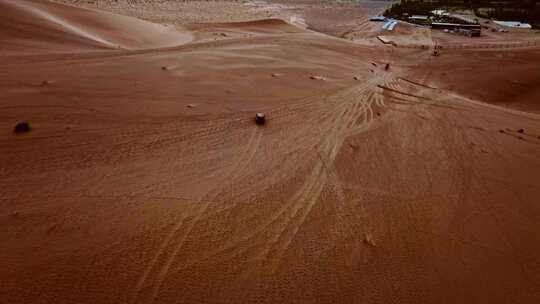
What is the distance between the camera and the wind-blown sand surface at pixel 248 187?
2.70m

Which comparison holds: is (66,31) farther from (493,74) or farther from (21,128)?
(493,74)

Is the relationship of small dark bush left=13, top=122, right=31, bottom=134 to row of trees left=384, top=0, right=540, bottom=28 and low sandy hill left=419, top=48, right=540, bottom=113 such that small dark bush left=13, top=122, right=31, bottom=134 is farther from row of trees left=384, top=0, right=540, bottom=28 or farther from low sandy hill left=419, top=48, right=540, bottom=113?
row of trees left=384, top=0, right=540, bottom=28

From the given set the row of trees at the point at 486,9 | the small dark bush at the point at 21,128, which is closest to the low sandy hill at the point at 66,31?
the small dark bush at the point at 21,128

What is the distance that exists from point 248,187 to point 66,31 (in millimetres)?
7988

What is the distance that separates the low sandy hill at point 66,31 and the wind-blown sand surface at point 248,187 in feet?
0.53

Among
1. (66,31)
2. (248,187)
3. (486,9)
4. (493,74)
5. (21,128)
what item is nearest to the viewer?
(248,187)

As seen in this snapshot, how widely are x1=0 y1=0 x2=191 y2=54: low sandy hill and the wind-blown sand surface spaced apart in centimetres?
16

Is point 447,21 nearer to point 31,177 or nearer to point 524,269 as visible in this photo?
point 524,269

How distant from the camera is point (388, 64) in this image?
9.72 metres

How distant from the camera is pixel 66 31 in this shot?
327 inches

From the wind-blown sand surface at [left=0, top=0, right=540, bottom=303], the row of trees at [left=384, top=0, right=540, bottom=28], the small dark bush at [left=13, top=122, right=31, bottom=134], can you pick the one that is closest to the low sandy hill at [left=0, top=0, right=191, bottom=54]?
the wind-blown sand surface at [left=0, top=0, right=540, bottom=303]

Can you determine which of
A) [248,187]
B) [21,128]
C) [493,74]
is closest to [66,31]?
[21,128]

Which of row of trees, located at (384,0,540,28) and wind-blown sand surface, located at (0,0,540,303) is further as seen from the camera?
row of trees, located at (384,0,540,28)

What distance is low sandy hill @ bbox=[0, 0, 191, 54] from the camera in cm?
743
